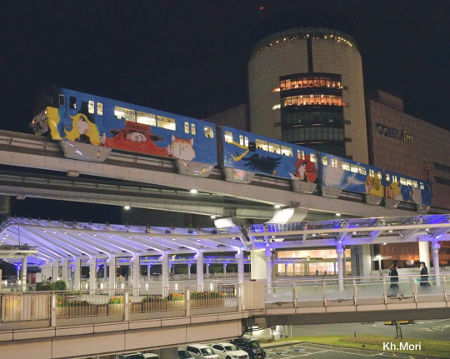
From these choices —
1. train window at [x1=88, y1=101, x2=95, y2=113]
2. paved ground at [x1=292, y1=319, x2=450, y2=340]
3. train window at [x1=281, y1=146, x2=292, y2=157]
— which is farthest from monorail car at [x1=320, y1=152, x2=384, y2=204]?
train window at [x1=88, y1=101, x2=95, y2=113]

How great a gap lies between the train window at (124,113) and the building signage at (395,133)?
7626 cm

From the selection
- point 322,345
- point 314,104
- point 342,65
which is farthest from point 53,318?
point 342,65

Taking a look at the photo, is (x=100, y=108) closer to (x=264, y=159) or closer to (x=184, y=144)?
(x=184, y=144)

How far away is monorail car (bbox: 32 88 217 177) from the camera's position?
29.5 m

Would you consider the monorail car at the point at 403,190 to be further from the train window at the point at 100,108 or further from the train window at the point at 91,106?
the train window at the point at 91,106

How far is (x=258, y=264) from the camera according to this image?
36.8 metres

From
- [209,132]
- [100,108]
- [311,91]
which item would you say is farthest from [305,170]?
[311,91]

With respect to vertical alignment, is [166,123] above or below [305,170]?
above

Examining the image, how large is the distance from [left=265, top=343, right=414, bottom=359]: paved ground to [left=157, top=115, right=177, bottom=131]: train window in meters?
18.4

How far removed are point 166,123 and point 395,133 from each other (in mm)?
79285

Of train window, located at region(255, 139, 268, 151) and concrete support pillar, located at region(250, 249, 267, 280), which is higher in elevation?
train window, located at region(255, 139, 268, 151)

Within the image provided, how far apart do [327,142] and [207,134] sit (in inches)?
2148

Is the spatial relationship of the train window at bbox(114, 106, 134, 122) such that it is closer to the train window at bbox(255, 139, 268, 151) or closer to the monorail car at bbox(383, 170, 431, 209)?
the train window at bbox(255, 139, 268, 151)

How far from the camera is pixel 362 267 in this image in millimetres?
65250
